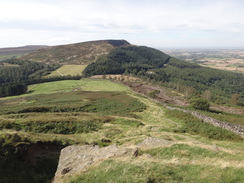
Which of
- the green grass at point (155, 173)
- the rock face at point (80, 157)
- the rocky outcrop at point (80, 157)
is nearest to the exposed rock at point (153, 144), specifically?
the rocky outcrop at point (80, 157)

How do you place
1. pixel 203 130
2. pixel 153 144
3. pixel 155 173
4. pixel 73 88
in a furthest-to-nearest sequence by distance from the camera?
pixel 73 88 → pixel 203 130 → pixel 153 144 → pixel 155 173

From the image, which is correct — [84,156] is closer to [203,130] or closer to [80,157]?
[80,157]

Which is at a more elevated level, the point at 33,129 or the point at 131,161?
the point at 131,161

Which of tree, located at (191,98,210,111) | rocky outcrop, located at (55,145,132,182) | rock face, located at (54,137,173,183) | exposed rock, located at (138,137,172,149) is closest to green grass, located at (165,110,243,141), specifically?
exposed rock, located at (138,137,172,149)

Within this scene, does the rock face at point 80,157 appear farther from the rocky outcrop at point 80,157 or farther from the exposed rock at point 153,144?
the exposed rock at point 153,144

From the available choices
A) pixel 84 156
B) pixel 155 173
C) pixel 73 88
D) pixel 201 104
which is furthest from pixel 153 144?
pixel 73 88

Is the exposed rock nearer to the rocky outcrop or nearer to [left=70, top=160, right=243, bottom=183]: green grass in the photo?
the rocky outcrop

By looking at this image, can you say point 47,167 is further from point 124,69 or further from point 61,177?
point 124,69

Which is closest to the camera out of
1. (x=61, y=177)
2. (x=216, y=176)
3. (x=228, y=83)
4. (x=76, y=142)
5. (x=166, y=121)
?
(x=216, y=176)

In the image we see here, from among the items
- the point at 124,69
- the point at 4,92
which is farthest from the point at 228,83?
the point at 4,92
